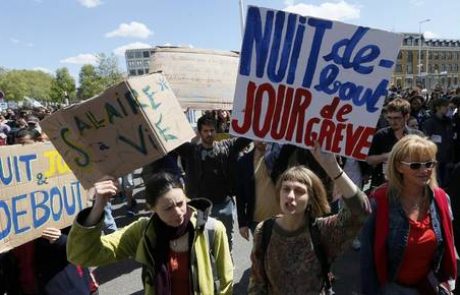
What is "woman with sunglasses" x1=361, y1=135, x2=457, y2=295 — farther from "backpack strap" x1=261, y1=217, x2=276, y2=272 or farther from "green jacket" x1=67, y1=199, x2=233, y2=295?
"green jacket" x1=67, y1=199, x2=233, y2=295

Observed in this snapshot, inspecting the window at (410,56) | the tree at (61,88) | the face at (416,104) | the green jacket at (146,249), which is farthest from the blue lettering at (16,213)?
the window at (410,56)

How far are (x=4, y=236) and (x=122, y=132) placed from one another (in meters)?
0.92

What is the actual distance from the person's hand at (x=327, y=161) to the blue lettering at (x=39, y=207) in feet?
5.30

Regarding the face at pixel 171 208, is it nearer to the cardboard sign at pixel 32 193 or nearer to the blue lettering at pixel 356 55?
the cardboard sign at pixel 32 193

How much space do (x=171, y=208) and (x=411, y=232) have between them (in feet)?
3.95

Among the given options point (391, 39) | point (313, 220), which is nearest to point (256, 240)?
point (313, 220)

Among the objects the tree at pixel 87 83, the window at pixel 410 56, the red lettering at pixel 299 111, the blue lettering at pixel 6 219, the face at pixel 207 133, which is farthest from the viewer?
the window at pixel 410 56

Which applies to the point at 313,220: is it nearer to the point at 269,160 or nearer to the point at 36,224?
the point at 269,160

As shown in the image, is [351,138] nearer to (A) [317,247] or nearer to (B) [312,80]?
(B) [312,80]

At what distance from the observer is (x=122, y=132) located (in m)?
2.10

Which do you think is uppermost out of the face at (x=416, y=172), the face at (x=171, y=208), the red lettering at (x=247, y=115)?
the red lettering at (x=247, y=115)

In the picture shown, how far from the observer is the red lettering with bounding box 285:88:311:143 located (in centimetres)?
212

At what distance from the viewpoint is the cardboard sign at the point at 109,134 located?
2.08 meters

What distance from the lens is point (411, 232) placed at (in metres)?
2.07
